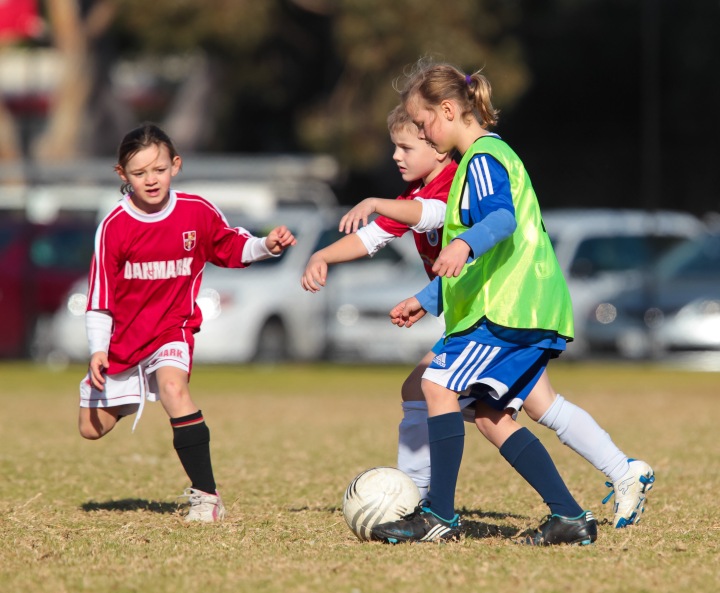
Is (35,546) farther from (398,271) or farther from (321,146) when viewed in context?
(321,146)

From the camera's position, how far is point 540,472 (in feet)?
16.5

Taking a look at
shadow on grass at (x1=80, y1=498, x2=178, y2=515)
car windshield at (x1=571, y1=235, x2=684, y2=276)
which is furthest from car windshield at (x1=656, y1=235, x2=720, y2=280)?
shadow on grass at (x1=80, y1=498, x2=178, y2=515)

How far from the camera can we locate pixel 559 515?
506 centimetres

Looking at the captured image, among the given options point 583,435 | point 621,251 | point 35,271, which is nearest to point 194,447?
point 583,435

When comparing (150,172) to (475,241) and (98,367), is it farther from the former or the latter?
(475,241)

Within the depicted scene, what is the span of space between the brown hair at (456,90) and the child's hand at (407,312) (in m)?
0.70

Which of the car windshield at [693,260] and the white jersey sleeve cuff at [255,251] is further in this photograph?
the car windshield at [693,260]

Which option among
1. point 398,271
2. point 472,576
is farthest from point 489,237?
point 398,271

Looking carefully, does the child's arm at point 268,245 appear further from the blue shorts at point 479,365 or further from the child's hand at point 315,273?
the blue shorts at point 479,365

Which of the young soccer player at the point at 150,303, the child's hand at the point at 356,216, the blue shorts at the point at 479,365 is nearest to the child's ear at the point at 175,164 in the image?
the young soccer player at the point at 150,303

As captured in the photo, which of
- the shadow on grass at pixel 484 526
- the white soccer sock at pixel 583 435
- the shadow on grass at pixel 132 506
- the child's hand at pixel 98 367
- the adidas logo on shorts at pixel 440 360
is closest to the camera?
the adidas logo on shorts at pixel 440 360

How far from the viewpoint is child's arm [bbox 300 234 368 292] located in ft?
16.1

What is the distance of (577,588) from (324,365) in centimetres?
1277

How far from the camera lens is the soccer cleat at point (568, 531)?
5039 millimetres
